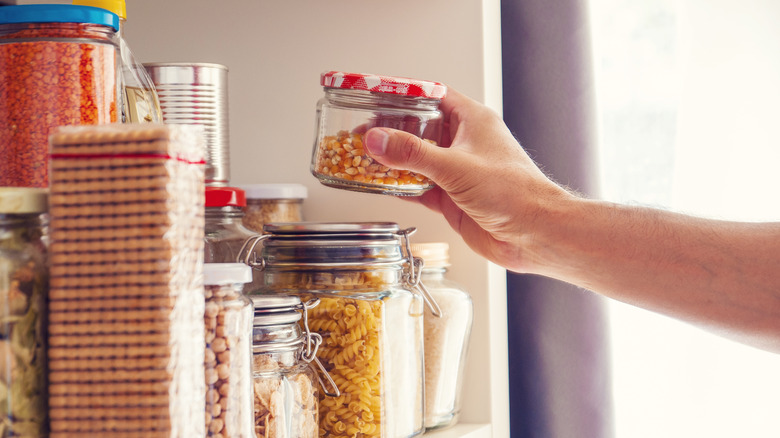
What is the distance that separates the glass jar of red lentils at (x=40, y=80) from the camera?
589 mm

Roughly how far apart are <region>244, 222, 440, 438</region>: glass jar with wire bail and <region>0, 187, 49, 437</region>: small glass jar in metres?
0.34

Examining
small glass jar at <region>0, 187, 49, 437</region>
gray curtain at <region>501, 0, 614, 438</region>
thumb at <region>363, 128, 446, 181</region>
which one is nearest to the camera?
small glass jar at <region>0, 187, 49, 437</region>

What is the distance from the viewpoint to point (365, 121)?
32.6 inches

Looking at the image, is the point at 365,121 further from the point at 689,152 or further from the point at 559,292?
the point at 689,152

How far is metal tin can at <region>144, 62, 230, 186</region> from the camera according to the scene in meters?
0.89

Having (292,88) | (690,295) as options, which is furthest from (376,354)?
(292,88)

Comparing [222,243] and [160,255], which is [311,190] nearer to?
[222,243]

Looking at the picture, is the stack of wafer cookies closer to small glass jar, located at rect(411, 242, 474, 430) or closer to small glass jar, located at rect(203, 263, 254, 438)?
small glass jar, located at rect(203, 263, 254, 438)

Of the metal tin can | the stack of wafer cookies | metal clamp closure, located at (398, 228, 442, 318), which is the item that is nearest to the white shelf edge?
metal clamp closure, located at (398, 228, 442, 318)

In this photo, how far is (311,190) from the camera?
3.58 ft

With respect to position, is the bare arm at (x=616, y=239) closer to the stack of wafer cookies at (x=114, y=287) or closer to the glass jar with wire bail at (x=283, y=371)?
the glass jar with wire bail at (x=283, y=371)

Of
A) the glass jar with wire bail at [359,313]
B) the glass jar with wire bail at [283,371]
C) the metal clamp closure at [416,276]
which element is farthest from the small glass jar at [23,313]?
the metal clamp closure at [416,276]

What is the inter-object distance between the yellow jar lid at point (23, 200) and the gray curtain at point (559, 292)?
0.86m

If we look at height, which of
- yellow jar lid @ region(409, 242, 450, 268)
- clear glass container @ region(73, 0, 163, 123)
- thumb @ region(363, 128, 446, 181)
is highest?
clear glass container @ region(73, 0, 163, 123)
